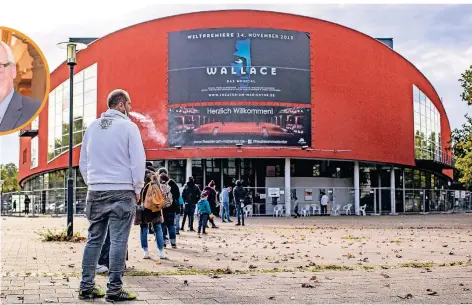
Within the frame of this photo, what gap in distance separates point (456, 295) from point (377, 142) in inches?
1335

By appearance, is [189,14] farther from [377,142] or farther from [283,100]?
[377,142]

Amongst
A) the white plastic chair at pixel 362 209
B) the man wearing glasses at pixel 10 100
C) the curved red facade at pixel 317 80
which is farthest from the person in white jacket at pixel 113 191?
the white plastic chair at pixel 362 209

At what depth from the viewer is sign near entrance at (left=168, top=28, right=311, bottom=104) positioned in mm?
35469

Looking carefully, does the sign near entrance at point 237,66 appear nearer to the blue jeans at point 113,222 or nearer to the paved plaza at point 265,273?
the paved plaza at point 265,273

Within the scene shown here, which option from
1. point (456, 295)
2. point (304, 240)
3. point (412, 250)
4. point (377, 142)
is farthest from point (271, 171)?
point (456, 295)

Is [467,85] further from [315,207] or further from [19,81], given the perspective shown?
[19,81]

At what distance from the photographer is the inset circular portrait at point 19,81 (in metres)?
3.90

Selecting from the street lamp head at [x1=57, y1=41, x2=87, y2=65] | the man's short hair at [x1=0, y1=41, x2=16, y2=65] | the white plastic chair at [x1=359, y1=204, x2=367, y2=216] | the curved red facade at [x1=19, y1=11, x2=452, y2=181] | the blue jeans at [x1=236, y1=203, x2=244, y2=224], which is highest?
the curved red facade at [x1=19, y1=11, x2=452, y2=181]

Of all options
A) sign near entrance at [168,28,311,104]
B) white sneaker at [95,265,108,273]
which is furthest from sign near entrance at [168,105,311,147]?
white sneaker at [95,265,108,273]

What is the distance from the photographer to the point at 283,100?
117 feet

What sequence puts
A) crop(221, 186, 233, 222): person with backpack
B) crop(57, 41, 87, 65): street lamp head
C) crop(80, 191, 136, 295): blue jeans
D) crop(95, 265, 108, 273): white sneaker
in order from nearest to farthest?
crop(80, 191, 136, 295): blue jeans → crop(95, 265, 108, 273): white sneaker → crop(57, 41, 87, 65): street lamp head → crop(221, 186, 233, 222): person with backpack

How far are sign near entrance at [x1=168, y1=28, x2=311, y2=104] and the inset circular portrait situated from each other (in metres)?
31.2

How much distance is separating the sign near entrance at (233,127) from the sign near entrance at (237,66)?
0.71 metres

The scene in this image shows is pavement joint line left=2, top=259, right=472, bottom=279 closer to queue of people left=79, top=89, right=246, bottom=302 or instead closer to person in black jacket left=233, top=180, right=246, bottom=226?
queue of people left=79, top=89, right=246, bottom=302
